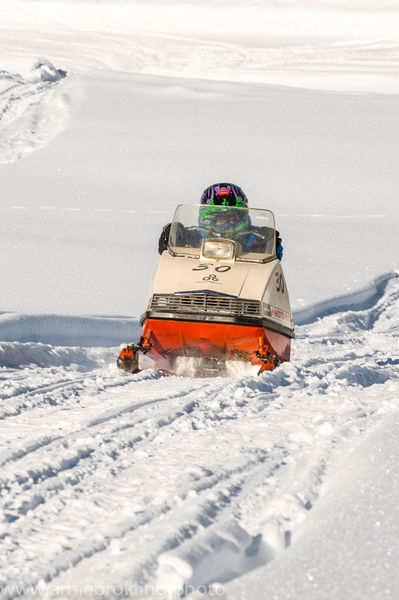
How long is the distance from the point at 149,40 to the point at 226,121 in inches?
880

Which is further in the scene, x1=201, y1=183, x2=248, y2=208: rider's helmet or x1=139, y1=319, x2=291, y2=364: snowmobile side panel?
x1=201, y1=183, x2=248, y2=208: rider's helmet

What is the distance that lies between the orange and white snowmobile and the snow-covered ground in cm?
38

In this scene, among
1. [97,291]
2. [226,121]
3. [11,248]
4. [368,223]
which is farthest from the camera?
[226,121]

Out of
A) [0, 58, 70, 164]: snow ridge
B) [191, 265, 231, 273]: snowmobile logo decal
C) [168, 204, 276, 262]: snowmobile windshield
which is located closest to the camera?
[191, 265, 231, 273]: snowmobile logo decal

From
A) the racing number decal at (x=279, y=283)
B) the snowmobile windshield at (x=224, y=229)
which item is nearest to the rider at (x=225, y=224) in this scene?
the snowmobile windshield at (x=224, y=229)

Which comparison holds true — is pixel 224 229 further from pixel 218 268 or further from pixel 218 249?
pixel 218 268

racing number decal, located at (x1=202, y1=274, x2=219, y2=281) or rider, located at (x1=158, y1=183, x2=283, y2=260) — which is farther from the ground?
rider, located at (x1=158, y1=183, x2=283, y2=260)

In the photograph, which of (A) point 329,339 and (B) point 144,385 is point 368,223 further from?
(B) point 144,385

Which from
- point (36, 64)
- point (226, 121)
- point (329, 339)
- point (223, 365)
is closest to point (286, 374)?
point (223, 365)

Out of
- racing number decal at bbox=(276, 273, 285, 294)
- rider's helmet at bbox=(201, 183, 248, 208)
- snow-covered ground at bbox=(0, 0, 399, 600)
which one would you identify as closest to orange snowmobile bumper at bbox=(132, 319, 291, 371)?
snow-covered ground at bbox=(0, 0, 399, 600)

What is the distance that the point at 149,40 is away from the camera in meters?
41.3

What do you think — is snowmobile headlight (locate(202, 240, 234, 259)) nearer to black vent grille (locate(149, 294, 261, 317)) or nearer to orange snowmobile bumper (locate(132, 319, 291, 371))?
black vent grille (locate(149, 294, 261, 317))

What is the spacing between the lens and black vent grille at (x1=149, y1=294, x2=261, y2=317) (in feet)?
20.3

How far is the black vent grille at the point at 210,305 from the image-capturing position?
20.3 ft
